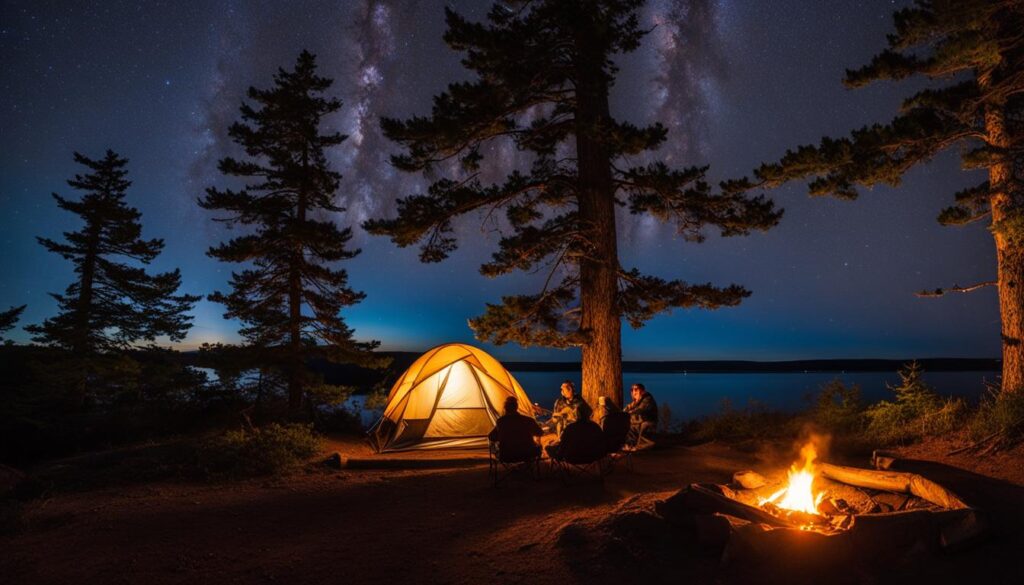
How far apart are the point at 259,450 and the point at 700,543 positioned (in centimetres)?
782

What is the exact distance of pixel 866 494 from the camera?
5.39m

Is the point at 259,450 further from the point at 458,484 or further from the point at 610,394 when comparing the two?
the point at 610,394

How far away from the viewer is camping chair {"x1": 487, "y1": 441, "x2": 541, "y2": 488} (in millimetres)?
7391

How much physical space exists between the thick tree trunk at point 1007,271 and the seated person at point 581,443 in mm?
7713

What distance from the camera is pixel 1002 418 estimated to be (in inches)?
312

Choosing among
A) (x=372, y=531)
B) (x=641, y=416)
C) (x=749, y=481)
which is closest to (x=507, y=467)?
(x=641, y=416)

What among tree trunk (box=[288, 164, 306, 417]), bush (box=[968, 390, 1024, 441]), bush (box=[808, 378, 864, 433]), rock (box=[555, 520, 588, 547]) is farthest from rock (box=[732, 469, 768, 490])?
tree trunk (box=[288, 164, 306, 417])

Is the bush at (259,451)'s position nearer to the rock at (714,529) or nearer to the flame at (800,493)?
the rock at (714,529)

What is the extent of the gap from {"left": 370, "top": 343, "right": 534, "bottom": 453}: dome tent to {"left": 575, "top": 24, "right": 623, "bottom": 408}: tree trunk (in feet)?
7.99

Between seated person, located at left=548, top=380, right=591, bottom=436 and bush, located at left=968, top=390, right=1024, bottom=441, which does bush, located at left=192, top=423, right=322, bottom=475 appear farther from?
bush, located at left=968, top=390, right=1024, bottom=441

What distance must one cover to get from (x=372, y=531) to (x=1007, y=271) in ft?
37.9

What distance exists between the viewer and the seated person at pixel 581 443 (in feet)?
23.0

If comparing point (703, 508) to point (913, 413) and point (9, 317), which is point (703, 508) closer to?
point (913, 413)

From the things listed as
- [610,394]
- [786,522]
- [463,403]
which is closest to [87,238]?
[463,403]
